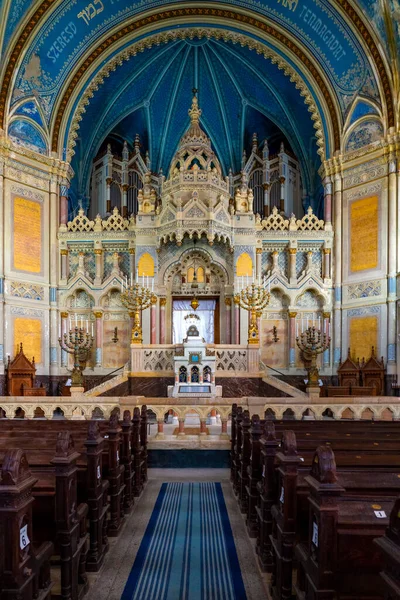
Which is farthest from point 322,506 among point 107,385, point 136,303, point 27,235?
point 27,235

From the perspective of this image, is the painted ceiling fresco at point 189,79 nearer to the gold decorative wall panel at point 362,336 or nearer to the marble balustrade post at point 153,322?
the gold decorative wall panel at point 362,336

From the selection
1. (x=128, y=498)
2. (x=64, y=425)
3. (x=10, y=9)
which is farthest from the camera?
(x=10, y=9)

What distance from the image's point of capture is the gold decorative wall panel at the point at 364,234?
14.6m

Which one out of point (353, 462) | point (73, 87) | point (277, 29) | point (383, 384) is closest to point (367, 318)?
point (383, 384)

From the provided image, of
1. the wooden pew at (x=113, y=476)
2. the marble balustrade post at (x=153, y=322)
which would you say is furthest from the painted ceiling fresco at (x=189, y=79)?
the wooden pew at (x=113, y=476)

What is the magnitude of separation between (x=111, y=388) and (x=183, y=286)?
5.61 meters

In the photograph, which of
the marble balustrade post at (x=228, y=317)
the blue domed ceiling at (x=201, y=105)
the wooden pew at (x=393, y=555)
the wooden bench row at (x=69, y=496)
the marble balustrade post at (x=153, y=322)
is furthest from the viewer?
the blue domed ceiling at (x=201, y=105)

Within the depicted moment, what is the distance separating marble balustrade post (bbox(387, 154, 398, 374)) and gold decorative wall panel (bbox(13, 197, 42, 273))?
11036 mm

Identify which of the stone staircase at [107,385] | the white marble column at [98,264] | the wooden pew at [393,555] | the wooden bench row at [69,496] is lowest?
the stone staircase at [107,385]

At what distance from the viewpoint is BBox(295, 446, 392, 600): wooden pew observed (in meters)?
2.21

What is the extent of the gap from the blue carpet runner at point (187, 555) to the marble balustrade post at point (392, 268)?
9.24 m

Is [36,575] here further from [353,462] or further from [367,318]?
[367,318]

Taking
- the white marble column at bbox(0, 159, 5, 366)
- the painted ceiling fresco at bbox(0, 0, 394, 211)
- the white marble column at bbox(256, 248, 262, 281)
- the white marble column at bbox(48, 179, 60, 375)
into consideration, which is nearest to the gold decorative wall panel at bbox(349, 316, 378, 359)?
the white marble column at bbox(256, 248, 262, 281)

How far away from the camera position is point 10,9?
44.4ft
